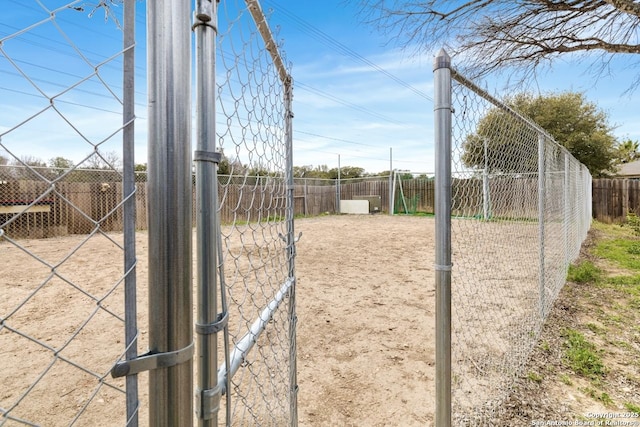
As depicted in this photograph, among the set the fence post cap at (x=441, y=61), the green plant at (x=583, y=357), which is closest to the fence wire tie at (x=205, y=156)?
the fence post cap at (x=441, y=61)

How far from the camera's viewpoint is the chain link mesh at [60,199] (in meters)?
0.45

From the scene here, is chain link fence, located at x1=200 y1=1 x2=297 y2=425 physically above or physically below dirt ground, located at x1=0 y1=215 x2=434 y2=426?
above

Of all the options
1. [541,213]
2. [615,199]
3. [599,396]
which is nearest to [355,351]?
[599,396]

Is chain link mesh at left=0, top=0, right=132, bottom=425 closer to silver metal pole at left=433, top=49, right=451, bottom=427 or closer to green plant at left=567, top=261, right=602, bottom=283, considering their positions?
silver metal pole at left=433, top=49, right=451, bottom=427

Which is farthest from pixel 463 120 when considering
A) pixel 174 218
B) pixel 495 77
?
pixel 495 77

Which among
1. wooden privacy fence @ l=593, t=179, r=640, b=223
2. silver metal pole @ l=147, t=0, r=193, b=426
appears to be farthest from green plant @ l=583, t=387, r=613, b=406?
wooden privacy fence @ l=593, t=179, r=640, b=223

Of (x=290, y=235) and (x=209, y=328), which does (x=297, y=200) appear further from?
(x=209, y=328)

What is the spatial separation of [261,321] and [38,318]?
9.24ft

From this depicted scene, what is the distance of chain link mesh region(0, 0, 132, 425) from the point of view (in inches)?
17.7

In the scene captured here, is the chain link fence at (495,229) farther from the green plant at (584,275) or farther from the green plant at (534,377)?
the green plant at (584,275)

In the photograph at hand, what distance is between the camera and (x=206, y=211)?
614 mm

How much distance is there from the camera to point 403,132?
25.3m

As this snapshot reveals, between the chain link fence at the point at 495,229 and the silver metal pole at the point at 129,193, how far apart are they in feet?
2.94

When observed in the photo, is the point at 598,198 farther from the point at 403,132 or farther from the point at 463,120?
the point at 403,132
